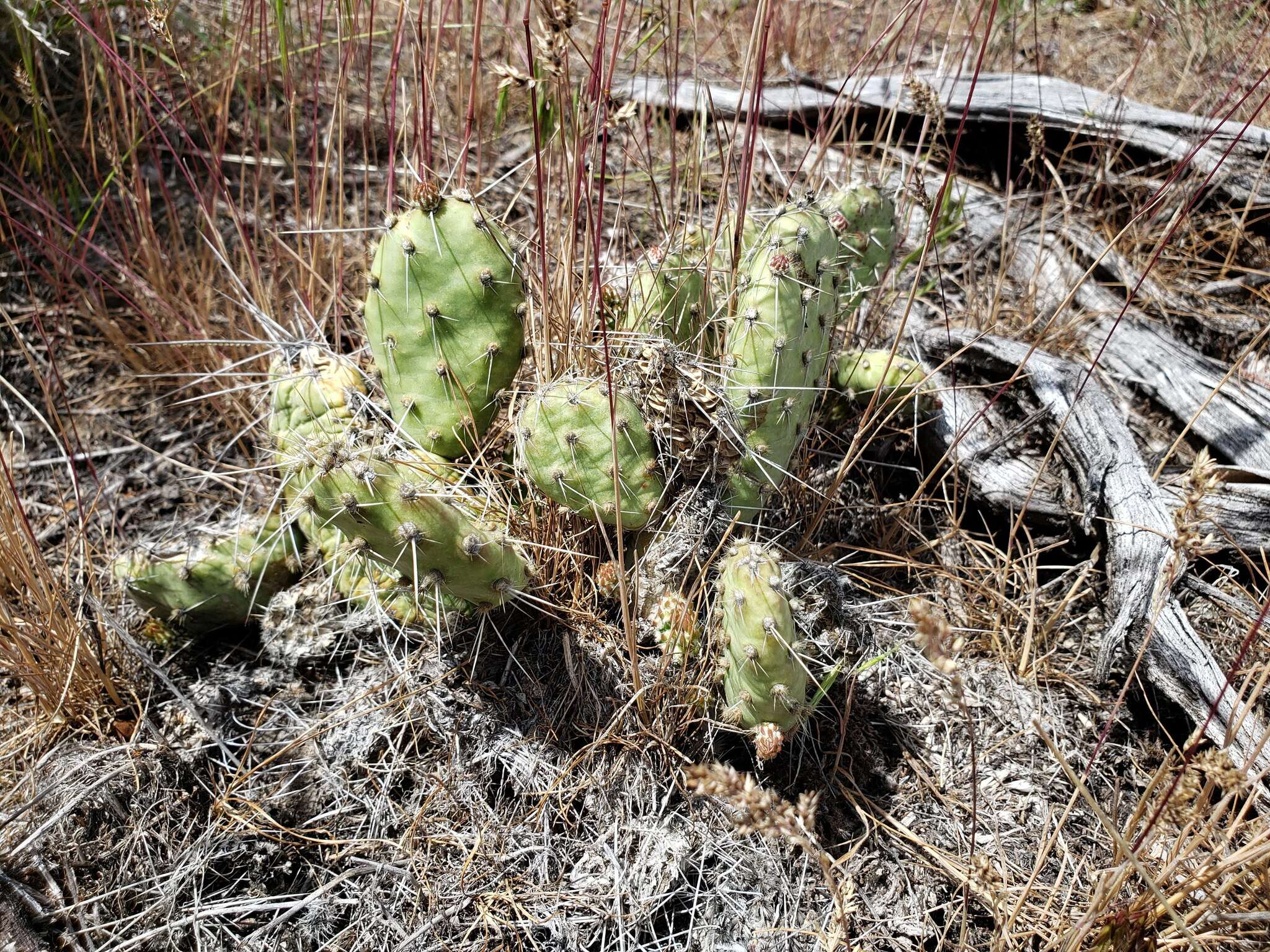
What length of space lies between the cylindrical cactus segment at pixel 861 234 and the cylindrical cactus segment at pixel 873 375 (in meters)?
0.14

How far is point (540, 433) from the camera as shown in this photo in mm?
1587

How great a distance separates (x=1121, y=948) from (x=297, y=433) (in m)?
1.78

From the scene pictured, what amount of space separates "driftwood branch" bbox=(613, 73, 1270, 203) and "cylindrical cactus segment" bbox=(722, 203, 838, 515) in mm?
1005

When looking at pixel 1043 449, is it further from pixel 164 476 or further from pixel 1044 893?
pixel 164 476

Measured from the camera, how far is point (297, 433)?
185 centimetres

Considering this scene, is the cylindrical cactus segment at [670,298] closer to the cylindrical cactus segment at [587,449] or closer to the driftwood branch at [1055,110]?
the cylindrical cactus segment at [587,449]

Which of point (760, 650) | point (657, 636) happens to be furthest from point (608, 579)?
point (760, 650)

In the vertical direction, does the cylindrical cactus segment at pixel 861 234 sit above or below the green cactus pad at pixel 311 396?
above

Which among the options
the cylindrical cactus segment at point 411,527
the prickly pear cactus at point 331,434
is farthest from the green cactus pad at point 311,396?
the cylindrical cactus segment at point 411,527

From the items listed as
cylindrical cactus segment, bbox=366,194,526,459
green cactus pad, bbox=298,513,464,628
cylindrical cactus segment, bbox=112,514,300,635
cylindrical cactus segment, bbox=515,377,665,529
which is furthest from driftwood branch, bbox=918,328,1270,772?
cylindrical cactus segment, bbox=112,514,300,635

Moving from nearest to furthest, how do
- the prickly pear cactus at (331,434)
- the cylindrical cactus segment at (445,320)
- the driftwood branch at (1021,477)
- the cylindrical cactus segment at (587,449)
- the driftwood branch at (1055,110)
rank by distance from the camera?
the cylindrical cactus segment at (587,449) < the cylindrical cactus segment at (445,320) < the prickly pear cactus at (331,434) < the driftwood branch at (1021,477) < the driftwood branch at (1055,110)

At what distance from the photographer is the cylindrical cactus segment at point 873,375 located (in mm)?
2031

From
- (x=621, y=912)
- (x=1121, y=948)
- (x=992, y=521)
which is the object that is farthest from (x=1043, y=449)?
(x=621, y=912)

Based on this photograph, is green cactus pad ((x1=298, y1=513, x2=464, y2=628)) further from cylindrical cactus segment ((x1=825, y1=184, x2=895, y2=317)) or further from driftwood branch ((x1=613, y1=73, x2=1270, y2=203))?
driftwood branch ((x1=613, y1=73, x2=1270, y2=203))
